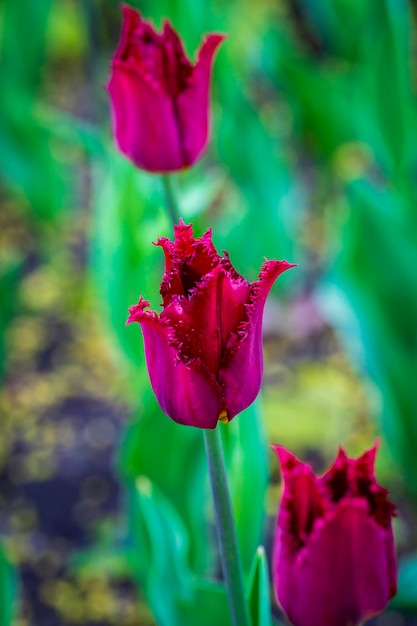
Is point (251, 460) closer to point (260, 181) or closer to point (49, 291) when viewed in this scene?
point (260, 181)

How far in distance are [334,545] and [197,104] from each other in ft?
1.16

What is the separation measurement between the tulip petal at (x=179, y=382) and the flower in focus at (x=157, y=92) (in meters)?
0.27

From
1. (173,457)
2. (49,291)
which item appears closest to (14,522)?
(173,457)

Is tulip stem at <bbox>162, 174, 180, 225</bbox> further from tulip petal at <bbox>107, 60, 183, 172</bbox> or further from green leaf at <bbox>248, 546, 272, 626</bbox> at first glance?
green leaf at <bbox>248, 546, 272, 626</bbox>

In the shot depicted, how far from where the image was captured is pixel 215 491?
447mm

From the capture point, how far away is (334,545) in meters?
0.42

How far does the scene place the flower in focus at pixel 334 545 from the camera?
416 millimetres

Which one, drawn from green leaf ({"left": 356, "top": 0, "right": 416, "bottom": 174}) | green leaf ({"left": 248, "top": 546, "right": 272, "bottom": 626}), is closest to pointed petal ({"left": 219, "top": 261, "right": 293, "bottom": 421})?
green leaf ({"left": 248, "top": 546, "right": 272, "bottom": 626})

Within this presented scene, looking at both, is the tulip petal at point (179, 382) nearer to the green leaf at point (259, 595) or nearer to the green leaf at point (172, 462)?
the green leaf at point (259, 595)

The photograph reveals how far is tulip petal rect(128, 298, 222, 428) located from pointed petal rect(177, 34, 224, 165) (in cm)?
28

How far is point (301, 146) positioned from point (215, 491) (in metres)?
1.43

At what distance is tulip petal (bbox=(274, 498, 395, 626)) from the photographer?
0.42 m

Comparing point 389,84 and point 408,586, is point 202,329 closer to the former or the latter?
point 408,586

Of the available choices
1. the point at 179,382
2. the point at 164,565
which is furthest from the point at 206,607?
the point at 179,382
